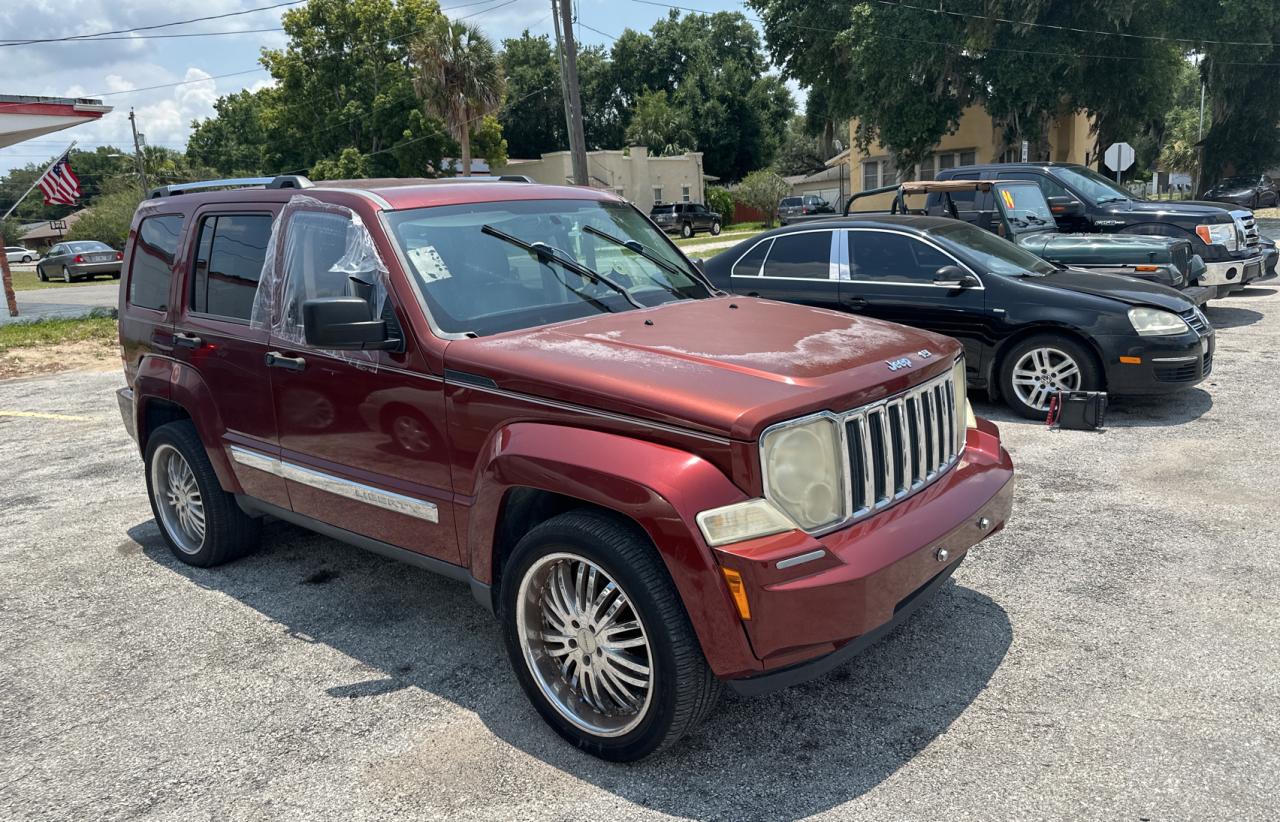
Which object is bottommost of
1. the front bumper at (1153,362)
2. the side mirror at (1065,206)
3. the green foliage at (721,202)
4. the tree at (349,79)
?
the front bumper at (1153,362)

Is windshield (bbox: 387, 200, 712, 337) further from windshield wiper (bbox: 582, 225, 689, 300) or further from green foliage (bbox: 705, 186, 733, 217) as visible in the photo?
green foliage (bbox: 705, 186, 733, 217)

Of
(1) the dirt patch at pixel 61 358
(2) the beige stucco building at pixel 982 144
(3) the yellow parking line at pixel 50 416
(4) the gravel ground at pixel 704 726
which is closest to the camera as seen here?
(4) the gravel ground at pixel 704 726

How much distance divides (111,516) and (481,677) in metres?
3.78

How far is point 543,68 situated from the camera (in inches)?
2562

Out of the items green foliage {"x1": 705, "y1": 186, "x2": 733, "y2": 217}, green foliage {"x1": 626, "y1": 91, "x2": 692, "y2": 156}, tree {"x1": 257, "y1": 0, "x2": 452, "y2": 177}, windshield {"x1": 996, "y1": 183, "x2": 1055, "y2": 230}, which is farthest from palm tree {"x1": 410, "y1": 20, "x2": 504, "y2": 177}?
windshield {"x1": 996, "y1": 183, "x2": 1055, "y2": 230}

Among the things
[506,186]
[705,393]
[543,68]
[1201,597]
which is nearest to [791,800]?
[705,393]

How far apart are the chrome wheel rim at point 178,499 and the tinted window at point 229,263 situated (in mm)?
900

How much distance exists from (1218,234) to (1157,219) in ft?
2.29

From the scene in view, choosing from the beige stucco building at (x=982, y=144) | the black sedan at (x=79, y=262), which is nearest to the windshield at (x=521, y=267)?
the beige stucco building at (x=982, y=144)

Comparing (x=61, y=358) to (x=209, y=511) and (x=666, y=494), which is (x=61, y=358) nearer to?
(x=209, y=511)

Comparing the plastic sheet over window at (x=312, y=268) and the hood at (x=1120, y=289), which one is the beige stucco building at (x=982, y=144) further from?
the plastic sheet over window at (x=312, y=268)

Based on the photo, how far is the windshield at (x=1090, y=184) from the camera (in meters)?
12.0

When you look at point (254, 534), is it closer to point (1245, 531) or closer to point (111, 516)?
point (111, 516)

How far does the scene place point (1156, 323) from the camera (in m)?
6.99
